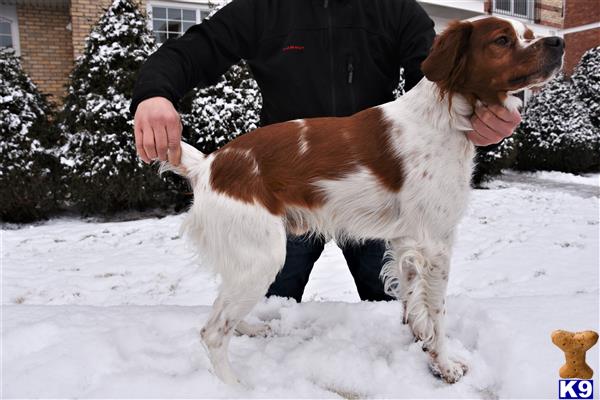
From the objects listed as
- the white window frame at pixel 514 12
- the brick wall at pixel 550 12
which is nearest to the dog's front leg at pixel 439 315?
the white window frame at pixel 514 12

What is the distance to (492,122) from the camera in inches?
76.6

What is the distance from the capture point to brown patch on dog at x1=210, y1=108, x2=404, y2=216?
196 cm

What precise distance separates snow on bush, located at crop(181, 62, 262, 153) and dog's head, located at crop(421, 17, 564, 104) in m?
5.74

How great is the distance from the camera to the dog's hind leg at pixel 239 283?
1.90m

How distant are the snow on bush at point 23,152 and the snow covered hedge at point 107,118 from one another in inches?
15.9

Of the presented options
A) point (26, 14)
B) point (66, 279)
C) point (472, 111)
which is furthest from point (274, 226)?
point (26, 14)

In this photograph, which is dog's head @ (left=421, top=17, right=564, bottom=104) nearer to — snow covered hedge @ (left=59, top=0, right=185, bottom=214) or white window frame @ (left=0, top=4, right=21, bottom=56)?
snow covered hedge @ (left=59, top=0, right=185, bottom=214)

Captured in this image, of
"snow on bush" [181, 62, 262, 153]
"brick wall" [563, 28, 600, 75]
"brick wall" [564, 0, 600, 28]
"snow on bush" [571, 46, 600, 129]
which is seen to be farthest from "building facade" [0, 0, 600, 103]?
"brick wall" [564, 0, 600, 28]

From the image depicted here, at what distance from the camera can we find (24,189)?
713cm

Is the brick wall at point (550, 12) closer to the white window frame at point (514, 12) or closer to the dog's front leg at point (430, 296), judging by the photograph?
the white window frame at point (514, 12)

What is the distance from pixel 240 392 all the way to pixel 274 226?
2.29 feet

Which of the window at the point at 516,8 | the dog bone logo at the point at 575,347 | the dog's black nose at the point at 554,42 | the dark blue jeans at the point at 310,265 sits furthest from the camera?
the window at the point at 516,8

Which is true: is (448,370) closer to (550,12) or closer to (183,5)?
(183,5)

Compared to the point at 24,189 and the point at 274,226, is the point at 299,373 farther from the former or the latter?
the point at 24,189
